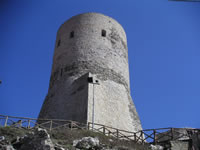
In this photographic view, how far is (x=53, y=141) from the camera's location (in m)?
9.96

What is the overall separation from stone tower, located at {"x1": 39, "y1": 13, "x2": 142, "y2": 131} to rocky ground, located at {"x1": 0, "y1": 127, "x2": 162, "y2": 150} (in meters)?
3.08

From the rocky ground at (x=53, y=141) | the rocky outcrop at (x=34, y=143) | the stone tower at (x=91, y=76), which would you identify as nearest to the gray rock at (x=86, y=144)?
the rocky ground at (x=53, y=141)

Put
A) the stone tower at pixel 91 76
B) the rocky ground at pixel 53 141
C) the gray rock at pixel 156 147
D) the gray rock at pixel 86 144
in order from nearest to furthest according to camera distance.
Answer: the rocky ground at pixel 53 141
the gray rock at pixel 86 144
the gray rock at pixel 156 147
the stone tower at pixel 91 76

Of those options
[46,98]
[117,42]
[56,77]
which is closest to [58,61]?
[56,77]

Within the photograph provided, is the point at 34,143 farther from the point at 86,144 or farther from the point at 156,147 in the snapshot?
the point at 156,147

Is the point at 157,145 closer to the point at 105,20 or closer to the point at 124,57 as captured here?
the point at 124,57

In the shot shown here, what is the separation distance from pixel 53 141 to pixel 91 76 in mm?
6610

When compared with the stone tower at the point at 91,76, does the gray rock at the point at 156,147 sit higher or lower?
lower

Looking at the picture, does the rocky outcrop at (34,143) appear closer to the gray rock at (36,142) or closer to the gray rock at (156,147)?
the gray rock at (36,142)

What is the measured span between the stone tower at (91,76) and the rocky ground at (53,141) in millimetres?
3077

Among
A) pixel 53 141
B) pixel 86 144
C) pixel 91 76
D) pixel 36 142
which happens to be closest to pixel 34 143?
pixel 36 142

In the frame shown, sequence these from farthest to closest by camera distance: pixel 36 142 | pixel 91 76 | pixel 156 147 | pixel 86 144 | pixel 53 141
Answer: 1. pixel 91 76
2. pixel 156 147
3. pixel 53 141
4. pixel 86 144
5. pixel 36 142

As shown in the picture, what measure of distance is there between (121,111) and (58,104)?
138 inches

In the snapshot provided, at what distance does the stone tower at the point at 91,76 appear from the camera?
1548 centimetres
